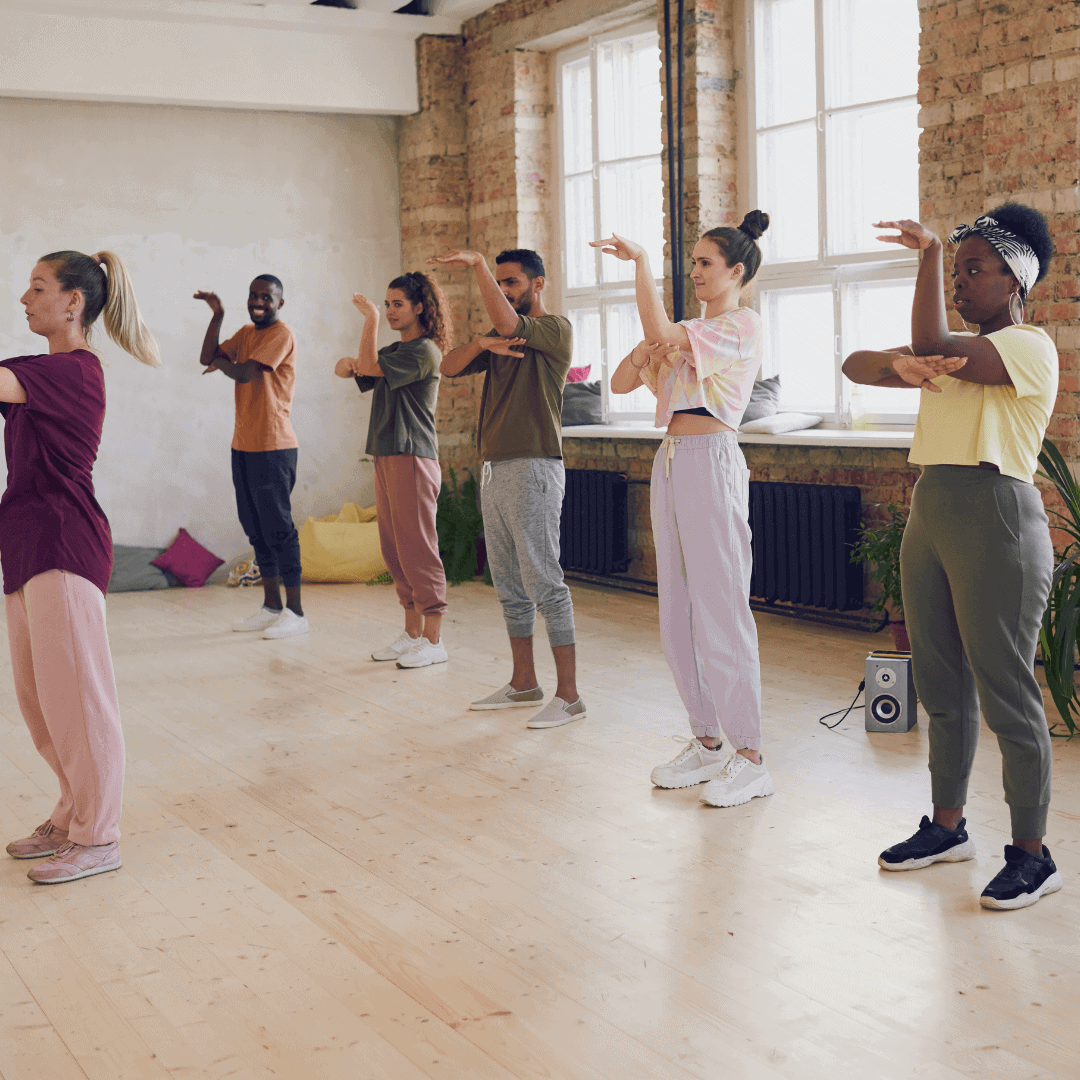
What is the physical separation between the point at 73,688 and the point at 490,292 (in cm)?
186

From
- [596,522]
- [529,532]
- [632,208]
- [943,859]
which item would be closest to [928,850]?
[943,859]

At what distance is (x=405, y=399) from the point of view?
549 cm

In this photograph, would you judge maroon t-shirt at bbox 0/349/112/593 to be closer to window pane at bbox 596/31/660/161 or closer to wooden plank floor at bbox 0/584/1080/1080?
wooden plank floor at bbox 0/584/1080/1080

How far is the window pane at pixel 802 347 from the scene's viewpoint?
655 centimetres

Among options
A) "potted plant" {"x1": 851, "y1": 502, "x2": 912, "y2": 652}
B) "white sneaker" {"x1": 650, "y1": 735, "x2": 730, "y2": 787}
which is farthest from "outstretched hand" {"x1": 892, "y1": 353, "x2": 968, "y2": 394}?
"potted plant" {"x1": 851, "y1": 502, "x2": 912, "y2": 652}

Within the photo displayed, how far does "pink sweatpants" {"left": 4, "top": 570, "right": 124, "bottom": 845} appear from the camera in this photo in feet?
10.3

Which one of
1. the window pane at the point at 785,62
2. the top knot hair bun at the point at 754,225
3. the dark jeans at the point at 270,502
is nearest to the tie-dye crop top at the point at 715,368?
the top knot hair bun at the point at 754,225

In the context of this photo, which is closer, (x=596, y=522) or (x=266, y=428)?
(x=266, y=428)

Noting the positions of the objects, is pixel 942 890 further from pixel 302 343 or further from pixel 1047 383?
pixel 302 343

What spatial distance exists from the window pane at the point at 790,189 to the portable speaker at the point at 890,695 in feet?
9.35

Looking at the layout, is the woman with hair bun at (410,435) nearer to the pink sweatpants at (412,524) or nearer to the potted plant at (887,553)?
the pink sweatpants at (412,524)

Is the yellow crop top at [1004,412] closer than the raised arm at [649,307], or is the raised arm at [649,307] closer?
the yellow crop top at [1004,412]

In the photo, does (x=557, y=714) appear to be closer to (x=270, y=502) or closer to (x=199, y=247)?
(x=270, y=502)

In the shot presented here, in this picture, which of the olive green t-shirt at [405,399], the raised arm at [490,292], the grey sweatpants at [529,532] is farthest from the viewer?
the olive green t-shirt at [405,399]
